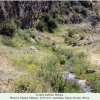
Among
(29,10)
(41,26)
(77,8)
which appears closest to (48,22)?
(41,26)

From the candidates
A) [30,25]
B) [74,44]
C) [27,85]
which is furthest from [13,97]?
[30,25]

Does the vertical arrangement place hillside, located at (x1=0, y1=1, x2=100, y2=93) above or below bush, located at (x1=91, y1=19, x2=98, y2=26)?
above

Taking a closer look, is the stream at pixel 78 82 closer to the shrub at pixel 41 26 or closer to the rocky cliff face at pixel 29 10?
the rocky cliff face at pixel 29 10

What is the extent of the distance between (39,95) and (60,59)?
18.0 m

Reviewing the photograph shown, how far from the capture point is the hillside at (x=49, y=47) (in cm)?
1627

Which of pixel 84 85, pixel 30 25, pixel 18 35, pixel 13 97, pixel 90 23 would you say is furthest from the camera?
pixel 90 23

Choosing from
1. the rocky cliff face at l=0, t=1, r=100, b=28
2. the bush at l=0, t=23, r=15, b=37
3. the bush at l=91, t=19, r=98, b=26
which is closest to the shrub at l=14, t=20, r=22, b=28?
→ the rocky cliff face at l=0, t=1, r=100, b=28

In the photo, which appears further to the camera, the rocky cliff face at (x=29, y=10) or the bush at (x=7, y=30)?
the rocky cliff face at (x=29, y=10)

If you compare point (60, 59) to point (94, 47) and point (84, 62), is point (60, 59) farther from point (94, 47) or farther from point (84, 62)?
point (94, 47)

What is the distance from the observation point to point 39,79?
16.3m

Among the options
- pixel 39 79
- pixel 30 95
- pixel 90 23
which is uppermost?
pixel 30 95

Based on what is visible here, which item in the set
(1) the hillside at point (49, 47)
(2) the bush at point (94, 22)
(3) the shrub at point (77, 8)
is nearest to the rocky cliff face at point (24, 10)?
(1) the hillside at point (49, 47)

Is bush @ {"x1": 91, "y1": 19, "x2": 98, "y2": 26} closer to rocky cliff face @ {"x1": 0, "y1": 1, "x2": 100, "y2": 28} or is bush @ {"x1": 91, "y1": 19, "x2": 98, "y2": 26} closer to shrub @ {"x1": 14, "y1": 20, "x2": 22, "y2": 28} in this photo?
rocky cliff face @ {"x1": 0, "y1": 1, "x2": 100, "y2": 28}

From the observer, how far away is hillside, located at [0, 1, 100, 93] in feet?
53.4
